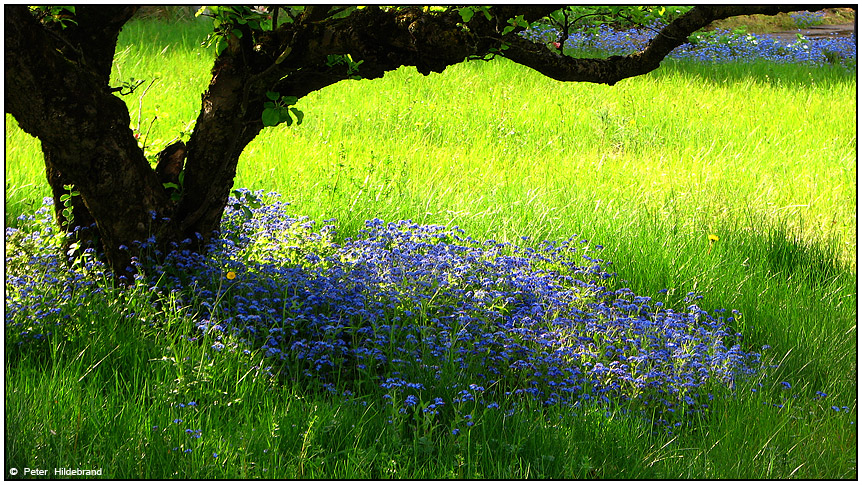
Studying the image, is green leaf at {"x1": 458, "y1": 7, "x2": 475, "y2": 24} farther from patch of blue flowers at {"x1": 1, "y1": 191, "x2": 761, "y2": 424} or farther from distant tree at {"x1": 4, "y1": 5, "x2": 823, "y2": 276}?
patch of blue flowers at {"x1": 1, "y1": 191, "x2": 761, "y2": 424}

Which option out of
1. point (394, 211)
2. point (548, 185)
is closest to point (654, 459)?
point (394, 211)

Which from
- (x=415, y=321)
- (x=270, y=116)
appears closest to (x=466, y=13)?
(x=270, y=116)

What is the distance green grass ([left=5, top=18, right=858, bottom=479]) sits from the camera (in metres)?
2.78

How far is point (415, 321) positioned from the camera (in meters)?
3.64

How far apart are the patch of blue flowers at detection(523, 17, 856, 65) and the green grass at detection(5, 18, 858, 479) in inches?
97.1

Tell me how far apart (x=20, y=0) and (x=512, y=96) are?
6823 mm

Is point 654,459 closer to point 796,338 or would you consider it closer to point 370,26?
point 796,338

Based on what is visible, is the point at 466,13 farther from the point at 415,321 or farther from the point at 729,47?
the point at 729,47

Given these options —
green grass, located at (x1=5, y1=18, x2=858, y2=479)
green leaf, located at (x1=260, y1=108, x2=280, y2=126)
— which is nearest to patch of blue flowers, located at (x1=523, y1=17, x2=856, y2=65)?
green grass, located at (x1=5, y1=18, x2=858, y2=479)

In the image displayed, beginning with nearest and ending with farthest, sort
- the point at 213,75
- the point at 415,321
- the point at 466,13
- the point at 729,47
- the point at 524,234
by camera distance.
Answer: the point at 466,13 → the point at 415,321 → the point at 213,75 → the point at 524,234 → the point at 729,47

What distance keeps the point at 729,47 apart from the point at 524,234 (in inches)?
439

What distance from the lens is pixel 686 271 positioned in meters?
4.70

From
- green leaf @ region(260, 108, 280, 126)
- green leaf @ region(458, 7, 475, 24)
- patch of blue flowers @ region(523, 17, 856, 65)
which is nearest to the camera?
green leaf @ region(458, 7, 475, 24)

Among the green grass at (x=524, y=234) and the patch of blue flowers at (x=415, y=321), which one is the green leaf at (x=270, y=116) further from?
the green grass at (x=524, y=234)
